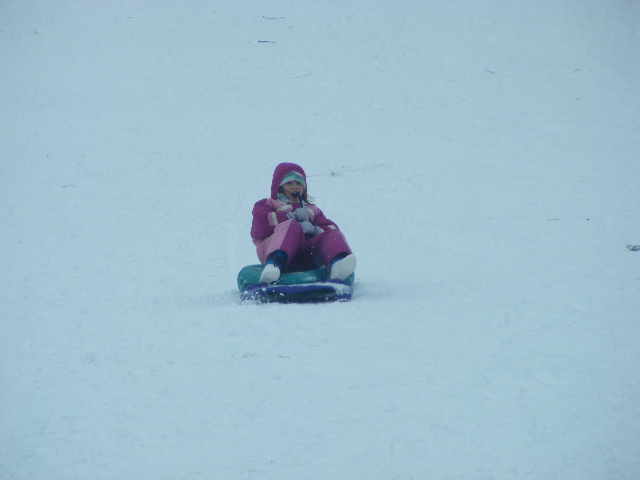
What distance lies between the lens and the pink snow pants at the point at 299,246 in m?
4.74

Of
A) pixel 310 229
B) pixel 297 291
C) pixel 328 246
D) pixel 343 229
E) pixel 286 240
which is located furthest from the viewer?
pixel 343 229

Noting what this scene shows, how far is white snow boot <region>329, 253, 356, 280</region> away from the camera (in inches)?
180

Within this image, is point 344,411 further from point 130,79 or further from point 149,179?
point 130,79

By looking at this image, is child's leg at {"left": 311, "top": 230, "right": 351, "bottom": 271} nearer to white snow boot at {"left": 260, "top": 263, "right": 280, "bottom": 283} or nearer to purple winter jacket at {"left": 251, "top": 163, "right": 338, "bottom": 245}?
purple winter jacket at {"left": 251, "top": 163, "right": 338, "bottom": 245}

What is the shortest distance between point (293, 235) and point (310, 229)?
0.91 ft

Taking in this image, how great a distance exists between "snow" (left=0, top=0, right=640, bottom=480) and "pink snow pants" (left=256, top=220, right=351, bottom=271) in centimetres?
43

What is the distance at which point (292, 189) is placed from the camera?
5.21 m

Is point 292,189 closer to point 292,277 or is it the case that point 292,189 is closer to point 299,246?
point 299,246

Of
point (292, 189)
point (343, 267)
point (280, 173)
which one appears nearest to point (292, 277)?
point (343, 267)

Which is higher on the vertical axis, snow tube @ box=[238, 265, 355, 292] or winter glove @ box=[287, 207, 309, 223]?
winter glove @ box=[287, 207, 309, 223]

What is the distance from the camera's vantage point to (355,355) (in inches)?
134

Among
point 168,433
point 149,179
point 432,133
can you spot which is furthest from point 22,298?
point 432,133

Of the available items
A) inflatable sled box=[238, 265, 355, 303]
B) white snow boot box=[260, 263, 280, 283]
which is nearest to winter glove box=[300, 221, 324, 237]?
inflatable sled box=[238, 265, 355, 303]

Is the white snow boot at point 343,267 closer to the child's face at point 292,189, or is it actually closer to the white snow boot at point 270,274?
the white snow boot at point 270,274
